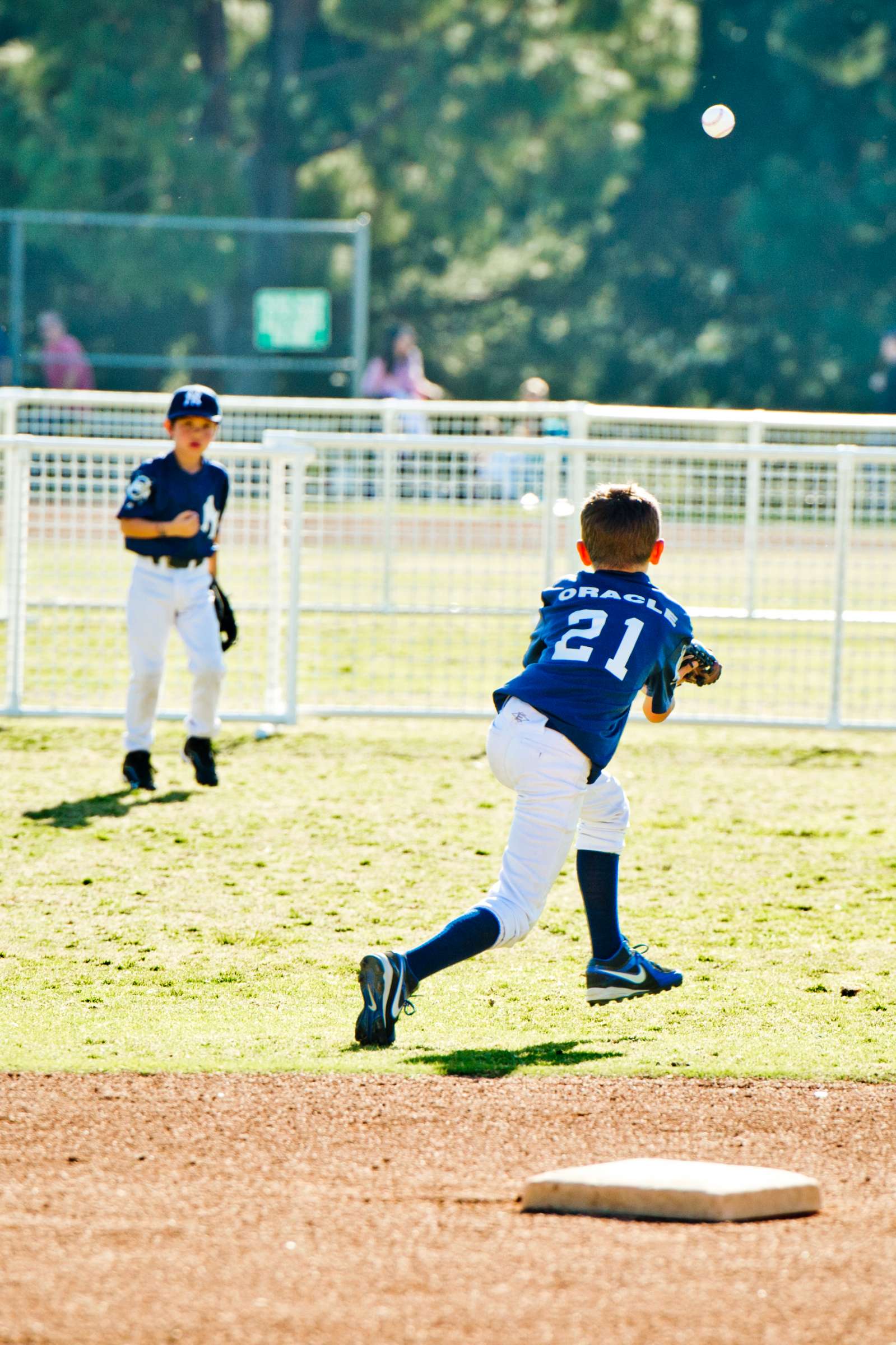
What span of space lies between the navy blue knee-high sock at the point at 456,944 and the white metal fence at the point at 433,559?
16.5ft

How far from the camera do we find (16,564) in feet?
31.7

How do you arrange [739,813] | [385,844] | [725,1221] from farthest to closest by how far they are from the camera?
[739,813] < [385,844] < [725,1221]

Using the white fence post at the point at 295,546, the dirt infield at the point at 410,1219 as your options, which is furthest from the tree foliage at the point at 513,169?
the dirt infield at the point at 410,1219

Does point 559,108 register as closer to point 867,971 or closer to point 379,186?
point 379,186

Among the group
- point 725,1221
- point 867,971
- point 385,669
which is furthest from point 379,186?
point 725,1221

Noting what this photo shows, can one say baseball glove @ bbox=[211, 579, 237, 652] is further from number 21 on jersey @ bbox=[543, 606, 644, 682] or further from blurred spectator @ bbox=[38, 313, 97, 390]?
blurred spectator @ bbox=[38, 313, 97, 390]

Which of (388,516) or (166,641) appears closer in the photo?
(166,641)

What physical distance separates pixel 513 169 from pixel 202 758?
81.4 ft

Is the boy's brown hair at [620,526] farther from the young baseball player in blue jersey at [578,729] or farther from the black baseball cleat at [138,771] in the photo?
the black baseball cleat at [138,771]

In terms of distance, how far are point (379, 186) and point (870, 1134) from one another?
28.8 metres

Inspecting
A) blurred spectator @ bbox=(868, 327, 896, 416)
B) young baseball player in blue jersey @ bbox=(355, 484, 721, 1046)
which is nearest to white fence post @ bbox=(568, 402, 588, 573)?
young baseball player in blue jersey @ bbox=(355, 484, 721, 1046)

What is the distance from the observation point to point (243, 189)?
28.1 meters

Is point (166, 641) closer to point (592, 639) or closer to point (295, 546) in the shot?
point (295, 546)

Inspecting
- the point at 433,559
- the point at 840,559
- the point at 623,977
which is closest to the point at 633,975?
the point at 623,977
